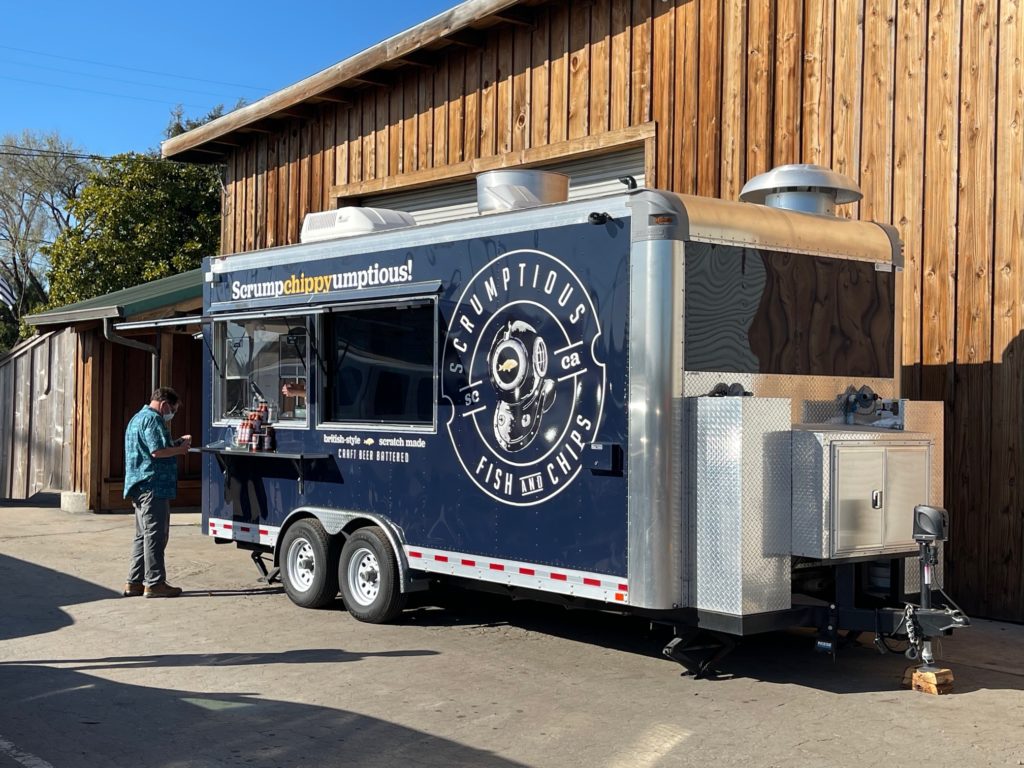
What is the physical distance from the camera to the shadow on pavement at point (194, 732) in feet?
19.0

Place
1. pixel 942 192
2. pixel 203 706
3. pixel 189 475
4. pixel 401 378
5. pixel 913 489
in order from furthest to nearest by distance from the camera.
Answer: pixel 189 475
pixel 942 192
pixel 401 378
pixel 913 489
pixel 203 706

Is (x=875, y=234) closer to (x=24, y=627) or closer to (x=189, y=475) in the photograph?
(x=24, y=627)

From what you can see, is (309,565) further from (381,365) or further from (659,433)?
(659,433)

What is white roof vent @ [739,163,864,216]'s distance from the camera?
849 centimetres

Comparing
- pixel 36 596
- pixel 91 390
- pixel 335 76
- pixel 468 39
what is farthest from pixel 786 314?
pixel 91 390

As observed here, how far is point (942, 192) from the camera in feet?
32.7

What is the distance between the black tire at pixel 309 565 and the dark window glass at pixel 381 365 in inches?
37.9

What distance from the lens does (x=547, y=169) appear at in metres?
13.6

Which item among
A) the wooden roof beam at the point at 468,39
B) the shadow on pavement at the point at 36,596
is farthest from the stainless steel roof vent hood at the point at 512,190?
the wooden roof beam at the point at 468,39

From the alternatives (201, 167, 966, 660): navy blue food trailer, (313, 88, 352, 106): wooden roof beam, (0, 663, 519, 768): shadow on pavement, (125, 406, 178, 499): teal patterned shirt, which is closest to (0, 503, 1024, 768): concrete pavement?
(0, 663, 519, 768): shadow on pavement

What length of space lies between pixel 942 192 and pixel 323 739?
6801mm

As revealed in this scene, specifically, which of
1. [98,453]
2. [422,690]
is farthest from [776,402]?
[98,453]

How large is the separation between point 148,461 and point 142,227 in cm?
2191

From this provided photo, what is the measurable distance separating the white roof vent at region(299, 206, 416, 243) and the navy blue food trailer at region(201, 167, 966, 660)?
32 mm
